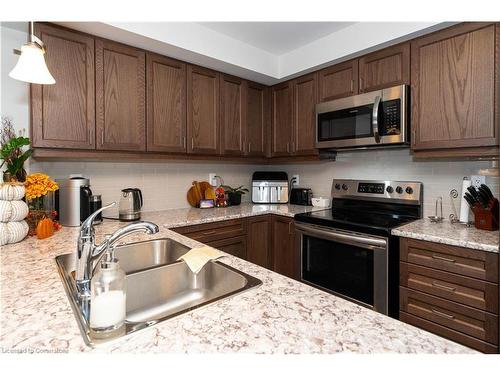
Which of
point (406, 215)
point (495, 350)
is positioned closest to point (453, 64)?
point (406, 215)

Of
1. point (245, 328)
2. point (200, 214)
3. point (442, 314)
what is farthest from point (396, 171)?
point (245, 328)

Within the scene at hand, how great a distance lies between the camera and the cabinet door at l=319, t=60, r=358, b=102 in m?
2.26

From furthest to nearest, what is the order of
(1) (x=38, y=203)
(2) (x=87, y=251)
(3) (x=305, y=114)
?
(3) (x=305, y=114), (1) (x=38, y=203), (2) (x=87, y=251)

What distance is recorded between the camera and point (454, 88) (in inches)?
68.6

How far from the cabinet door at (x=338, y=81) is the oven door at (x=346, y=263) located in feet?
3.73

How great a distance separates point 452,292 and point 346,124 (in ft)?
4.48

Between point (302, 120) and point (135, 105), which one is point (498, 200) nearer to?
point (302, 120)

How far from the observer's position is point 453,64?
5.73 feet

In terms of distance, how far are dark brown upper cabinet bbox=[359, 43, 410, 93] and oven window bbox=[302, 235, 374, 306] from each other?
1.23m

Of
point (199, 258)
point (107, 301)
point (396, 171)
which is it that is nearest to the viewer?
point (107, 301)

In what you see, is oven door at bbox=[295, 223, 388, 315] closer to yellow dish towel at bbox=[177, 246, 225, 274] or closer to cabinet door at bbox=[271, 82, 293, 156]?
cabinet door at bbox=[271, 82, 293, 156]

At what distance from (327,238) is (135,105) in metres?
1.72

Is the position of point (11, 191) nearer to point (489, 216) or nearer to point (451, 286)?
point (451, 286)

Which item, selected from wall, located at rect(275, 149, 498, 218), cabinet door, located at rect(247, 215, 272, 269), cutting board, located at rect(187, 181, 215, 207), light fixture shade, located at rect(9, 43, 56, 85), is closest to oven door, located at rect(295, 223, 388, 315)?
cabinet door, located at rect(247, 215, 272, 269)
